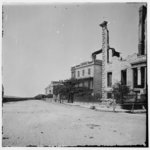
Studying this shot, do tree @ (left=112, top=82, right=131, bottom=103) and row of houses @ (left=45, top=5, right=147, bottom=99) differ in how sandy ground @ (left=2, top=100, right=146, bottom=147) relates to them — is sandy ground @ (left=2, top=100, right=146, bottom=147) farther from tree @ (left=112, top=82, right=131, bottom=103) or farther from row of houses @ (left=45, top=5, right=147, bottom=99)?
tree @ (left=112, top=82, right=131, bottom=103)

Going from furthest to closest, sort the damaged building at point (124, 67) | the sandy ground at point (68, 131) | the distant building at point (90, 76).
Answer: the distant building at point (90, 76) < the damaged building at point (124, 67) < the sandy ground at point (68, 131)

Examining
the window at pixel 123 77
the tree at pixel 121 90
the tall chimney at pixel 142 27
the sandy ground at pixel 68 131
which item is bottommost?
the sandy ground at pixel 68 131

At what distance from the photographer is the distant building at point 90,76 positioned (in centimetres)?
1071

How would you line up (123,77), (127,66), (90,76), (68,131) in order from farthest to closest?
1. (90,76)
2. (127,66)
3. (123,77)
4. (68,131)

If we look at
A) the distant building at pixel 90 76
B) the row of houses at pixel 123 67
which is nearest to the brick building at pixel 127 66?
the row of houses at pixel 123 67

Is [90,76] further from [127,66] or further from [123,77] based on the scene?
[123,77]

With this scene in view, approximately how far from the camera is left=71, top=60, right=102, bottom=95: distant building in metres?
10.7

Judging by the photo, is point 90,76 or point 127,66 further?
point 90,76

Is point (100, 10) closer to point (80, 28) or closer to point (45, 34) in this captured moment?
point (80, 28)

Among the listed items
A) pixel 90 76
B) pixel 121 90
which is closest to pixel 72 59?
pixel 121 90

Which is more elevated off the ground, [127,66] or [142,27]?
[142,27]

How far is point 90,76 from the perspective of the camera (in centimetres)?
1509

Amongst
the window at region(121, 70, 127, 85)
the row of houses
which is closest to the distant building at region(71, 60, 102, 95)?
the row of houses

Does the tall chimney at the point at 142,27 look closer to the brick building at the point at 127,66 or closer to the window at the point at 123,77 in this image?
the brick building at the point at 127,66
